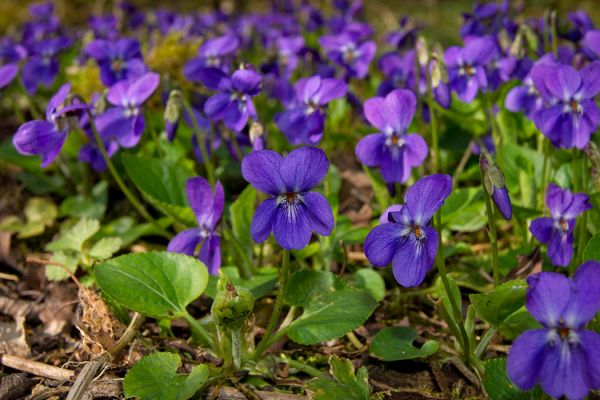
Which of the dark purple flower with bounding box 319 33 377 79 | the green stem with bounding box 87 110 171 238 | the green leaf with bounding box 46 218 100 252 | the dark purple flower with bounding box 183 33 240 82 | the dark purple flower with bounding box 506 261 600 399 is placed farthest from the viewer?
the dark purple flower with bounding box 319 33 377 79

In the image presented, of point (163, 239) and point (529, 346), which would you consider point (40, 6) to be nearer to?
point (163, 239)

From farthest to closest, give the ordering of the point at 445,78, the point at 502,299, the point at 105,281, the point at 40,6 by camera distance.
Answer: the point at 40,6 → the point at 445,78 → the point at 105,281 → the point at 502,299

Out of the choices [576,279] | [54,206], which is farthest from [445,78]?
[54,206]

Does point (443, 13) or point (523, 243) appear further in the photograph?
point (443, 13)

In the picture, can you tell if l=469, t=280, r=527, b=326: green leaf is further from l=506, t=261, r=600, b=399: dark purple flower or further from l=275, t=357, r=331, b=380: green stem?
l=275, t=357, r=331, b=380: green stem

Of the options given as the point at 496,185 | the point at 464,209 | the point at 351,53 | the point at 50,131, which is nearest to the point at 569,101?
the point at 464,209

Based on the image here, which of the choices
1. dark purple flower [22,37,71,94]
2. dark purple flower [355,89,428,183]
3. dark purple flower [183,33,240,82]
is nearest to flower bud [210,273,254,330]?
dark purple flower [355,89,428,183]

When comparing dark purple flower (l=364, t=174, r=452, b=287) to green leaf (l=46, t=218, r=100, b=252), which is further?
green leaf (l=46, t=218, r=100, b=252)

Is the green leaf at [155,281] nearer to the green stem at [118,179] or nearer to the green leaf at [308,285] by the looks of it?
the green leaf at [308,285]
